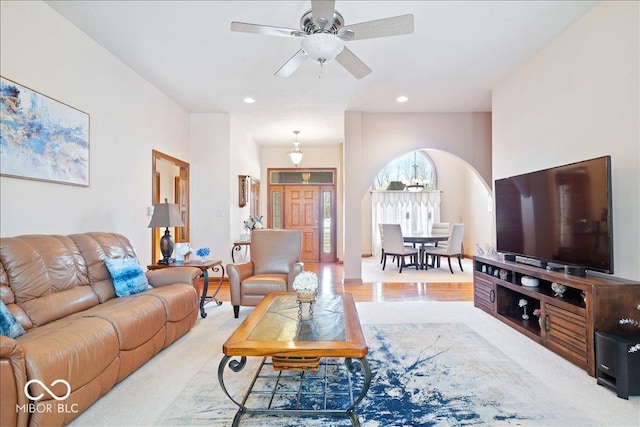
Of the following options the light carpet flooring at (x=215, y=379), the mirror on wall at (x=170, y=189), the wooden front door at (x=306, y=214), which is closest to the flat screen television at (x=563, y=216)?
the light carpet flooring at (x=215, y=379)

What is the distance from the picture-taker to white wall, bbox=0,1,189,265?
2.61 m

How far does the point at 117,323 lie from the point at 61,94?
217 centimetres

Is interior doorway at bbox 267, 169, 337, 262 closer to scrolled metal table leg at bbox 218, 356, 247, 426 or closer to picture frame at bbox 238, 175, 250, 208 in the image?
picture frame at bbox 238, 175, 250, 208

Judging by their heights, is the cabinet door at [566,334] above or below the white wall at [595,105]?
below

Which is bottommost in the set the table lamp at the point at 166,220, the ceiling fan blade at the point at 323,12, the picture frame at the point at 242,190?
the table lamp at the point at 166,220

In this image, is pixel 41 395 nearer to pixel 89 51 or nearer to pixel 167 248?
pixel 167 248

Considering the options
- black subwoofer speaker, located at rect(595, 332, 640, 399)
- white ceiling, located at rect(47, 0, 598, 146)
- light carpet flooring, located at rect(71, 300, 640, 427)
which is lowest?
light carpet flooring, located at rect(71, 300, 640, 427)

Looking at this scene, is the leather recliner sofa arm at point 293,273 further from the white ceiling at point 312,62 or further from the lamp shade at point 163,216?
the white ceiling at point 312,62

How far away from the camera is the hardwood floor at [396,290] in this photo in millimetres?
4773

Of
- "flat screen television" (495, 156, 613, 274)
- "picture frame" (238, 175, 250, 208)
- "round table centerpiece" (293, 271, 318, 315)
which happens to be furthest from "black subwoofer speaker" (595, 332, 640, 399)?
"picture frame" (238, 175, 250, 208)

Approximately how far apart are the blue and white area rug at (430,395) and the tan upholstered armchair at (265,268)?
1.25 meters

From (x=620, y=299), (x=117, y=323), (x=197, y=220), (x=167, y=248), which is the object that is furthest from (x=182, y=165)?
(x=620, y=299)

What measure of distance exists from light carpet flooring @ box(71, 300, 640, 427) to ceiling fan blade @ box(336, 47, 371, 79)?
2.51 metres

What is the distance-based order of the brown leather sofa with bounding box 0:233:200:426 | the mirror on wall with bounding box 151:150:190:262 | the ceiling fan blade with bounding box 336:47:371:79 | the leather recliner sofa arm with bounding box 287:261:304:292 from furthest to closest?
1. the mirror on wall with bounding box 151:150:190:262
2. the leather recliner sofa arm with bounding box 287:261:304:292
3. the ceiling fan blade with bounding box 336:47:371:79
4. the brown leather sofa with bounding box 0:233:200:426
